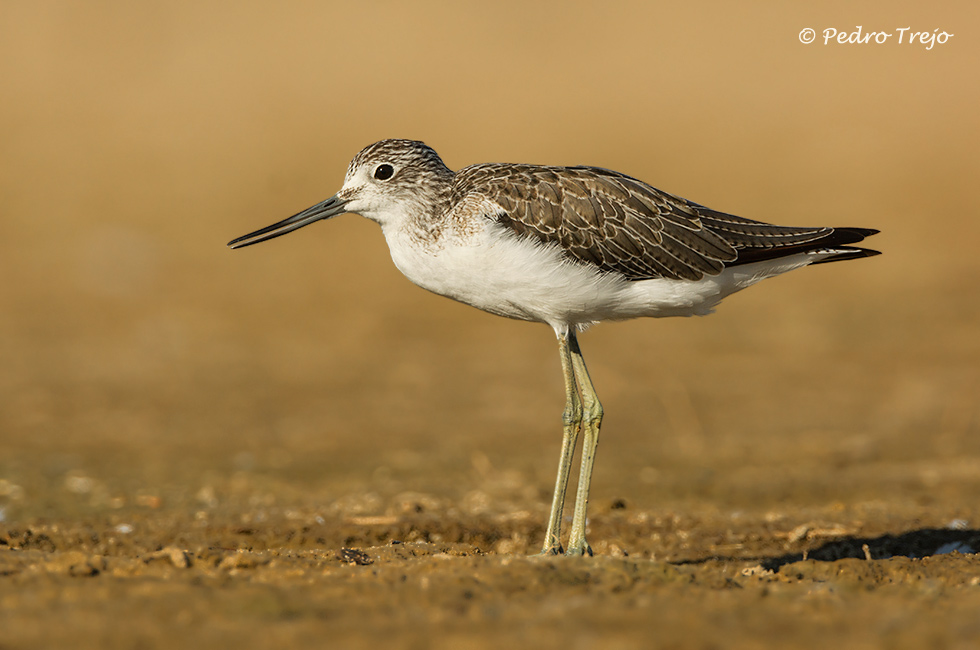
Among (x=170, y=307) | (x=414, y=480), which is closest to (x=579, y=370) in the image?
(x=414, y=480)

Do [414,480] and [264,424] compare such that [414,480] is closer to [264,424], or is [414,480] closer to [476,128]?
[264,424]

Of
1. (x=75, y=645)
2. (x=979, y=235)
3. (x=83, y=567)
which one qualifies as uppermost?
(x=979, y=235)

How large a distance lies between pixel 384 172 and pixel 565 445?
231 cm

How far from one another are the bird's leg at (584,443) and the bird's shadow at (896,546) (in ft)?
3.05

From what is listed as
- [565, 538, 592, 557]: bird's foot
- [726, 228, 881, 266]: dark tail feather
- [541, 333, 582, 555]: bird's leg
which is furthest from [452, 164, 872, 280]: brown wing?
[565, 538, 592, 557]: bird's foot

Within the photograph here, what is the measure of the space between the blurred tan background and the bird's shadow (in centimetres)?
178

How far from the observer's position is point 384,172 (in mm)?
7371

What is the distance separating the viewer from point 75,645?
3.96 m

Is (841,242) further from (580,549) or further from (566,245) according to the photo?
(580,549)

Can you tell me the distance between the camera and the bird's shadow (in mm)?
7434

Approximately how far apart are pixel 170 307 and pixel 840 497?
1194 cm

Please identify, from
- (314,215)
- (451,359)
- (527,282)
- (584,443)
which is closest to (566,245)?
(527,282)

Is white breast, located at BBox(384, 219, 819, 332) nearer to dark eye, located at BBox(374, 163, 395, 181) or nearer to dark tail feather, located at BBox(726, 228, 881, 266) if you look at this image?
dark tail feather, located at BBox(726, 228, 881, 266)

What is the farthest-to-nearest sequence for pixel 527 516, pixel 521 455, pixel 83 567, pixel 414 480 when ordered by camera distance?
pixel 521 455 → pixel 414 480 → pixel 527 516 → pixel 83 567
